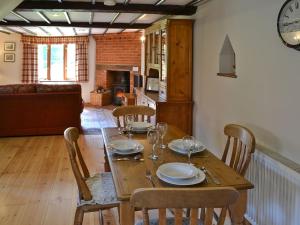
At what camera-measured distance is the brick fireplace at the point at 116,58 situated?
9281mm

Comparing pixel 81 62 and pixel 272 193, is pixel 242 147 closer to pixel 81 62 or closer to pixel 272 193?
pixel 272 193

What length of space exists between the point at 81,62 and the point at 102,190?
8.21m

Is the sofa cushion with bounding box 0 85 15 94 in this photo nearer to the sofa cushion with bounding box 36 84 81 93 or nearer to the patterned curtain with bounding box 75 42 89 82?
the sofa cushion with bounding box 36 84 81 93

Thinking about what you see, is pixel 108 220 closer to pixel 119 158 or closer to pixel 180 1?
pixel 119 158

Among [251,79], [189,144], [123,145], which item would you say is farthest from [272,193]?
[123,145]

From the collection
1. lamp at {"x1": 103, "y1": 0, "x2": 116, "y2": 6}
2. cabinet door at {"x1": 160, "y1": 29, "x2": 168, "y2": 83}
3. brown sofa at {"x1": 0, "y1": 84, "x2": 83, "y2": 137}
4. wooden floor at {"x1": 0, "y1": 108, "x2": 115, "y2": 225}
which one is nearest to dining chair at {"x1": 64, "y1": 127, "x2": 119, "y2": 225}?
wooden floor at {"x1": 0, "y1": 108, "x2": 115, "y2": 225}

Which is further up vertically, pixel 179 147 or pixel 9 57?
pixel 9 57

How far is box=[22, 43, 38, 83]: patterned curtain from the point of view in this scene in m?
9.70

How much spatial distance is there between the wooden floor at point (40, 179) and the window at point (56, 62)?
15.6 feet

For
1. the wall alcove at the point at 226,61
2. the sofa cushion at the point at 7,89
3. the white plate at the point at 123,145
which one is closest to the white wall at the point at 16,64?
the sofa cushion at the point at 7,89

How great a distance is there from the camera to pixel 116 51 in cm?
966

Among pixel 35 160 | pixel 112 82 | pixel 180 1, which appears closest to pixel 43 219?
pixel 35 160

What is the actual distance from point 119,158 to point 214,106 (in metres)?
2.02

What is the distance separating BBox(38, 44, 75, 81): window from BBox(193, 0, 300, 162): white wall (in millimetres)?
6679
